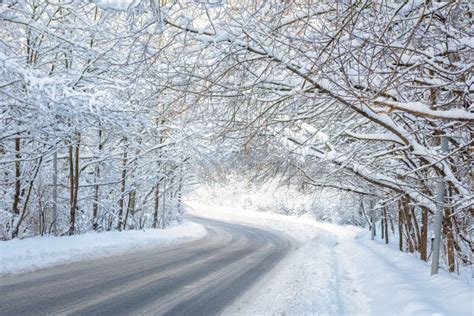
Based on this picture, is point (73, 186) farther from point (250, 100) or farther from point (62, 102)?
point (250, 100)

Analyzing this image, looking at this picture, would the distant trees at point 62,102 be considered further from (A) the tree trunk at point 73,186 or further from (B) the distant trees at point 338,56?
(B) the distant trees at point 338,56

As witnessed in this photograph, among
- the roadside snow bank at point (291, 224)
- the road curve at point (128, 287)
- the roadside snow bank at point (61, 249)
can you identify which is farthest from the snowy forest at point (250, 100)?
the roadside snow bank at point (291, 224)

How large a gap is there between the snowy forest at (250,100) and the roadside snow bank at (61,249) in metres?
1.40

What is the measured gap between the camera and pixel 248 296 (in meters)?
7.46

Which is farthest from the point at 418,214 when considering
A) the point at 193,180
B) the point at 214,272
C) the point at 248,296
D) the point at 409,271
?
the point at 193,180

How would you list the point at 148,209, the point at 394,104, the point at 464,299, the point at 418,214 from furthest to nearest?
the point at 148,209 < the point at 418,214 < the point at 464,299 < the point at 394,104

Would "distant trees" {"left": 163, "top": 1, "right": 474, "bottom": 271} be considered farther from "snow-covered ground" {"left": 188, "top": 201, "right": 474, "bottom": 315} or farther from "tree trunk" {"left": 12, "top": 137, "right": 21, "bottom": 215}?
"tree trunk" {"left": 12, "top": 137, "right": 21, "bottom": 215}

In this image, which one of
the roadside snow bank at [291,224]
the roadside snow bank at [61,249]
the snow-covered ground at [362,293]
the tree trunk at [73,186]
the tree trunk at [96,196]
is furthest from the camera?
the roadside snow bank at [291,224]

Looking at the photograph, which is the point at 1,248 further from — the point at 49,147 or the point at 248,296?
the point at 248,296

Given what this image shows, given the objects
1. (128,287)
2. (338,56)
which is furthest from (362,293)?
(338,56)

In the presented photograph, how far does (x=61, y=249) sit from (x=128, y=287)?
353 cm

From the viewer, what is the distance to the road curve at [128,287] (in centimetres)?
570

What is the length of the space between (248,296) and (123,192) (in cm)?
1202

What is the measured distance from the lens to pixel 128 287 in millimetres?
7203
